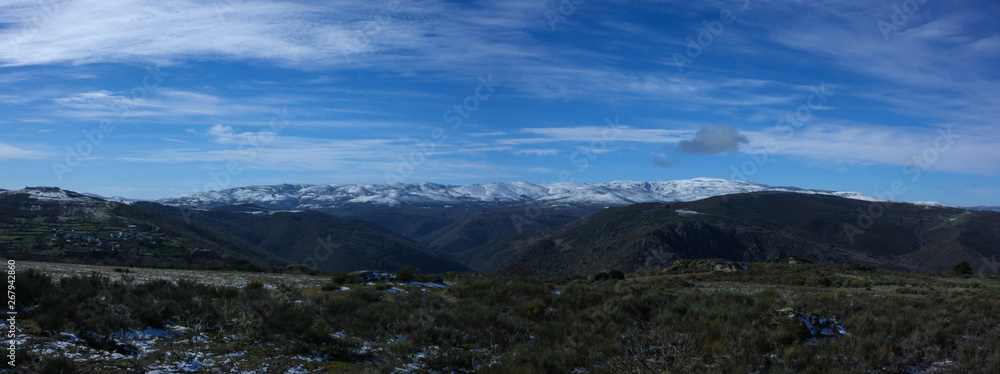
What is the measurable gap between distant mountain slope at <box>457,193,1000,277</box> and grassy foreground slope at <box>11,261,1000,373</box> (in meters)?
71.8

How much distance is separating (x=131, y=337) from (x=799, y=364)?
12097 mm

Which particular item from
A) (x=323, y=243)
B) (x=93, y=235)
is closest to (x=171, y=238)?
(x=93, y=235)

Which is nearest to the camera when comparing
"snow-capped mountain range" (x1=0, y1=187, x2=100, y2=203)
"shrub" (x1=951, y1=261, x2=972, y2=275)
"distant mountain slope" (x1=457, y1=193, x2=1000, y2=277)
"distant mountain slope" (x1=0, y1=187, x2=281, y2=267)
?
"shrub" (x1=951, y1=261, x2=972, y2=275)

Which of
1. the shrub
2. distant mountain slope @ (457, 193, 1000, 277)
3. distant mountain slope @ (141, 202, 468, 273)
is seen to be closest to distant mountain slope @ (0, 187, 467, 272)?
distant mountain slope @ (141, 202, 468, 273)

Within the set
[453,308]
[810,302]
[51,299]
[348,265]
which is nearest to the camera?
[51,299]

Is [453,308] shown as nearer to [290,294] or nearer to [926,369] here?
[290,294]

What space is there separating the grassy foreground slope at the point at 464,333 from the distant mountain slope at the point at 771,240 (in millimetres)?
71799

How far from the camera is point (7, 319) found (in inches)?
319

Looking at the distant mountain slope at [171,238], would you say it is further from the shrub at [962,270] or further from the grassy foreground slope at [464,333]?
the shrub at [962,270]

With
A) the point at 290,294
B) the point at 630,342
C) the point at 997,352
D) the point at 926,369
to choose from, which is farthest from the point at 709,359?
the point at 290,294

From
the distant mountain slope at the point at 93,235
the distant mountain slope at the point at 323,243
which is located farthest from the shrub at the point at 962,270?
the distant mountain slope at the point at 323,243

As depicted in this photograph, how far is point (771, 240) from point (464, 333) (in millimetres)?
119569

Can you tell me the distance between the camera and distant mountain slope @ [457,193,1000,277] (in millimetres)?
94312

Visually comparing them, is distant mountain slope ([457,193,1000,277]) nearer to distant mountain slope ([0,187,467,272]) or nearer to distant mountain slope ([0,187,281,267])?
distant mountain slope ([0,187,467,272])
